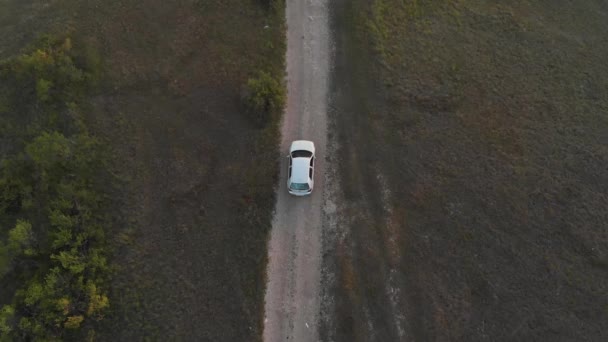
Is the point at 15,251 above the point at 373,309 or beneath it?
above

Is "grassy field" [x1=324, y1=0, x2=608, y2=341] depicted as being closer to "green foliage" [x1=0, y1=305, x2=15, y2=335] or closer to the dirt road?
the dirt road

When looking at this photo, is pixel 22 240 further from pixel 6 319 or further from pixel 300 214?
pixel 300 214

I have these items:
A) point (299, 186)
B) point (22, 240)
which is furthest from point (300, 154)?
point (22, 240)

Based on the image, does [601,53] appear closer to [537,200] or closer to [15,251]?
[537,200]

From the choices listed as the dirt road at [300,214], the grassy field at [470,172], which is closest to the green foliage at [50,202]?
the dirt road at [300,214]

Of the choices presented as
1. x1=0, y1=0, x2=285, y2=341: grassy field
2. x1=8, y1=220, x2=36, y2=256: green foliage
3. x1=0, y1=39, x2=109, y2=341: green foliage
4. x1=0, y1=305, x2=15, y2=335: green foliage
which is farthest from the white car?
x1=0, y1=305, x2=15, y2=335: green foliage

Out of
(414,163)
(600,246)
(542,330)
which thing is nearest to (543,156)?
(600,246)

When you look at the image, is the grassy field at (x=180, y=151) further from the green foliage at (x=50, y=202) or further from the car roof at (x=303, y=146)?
the car roof at (x=303, y=146)
